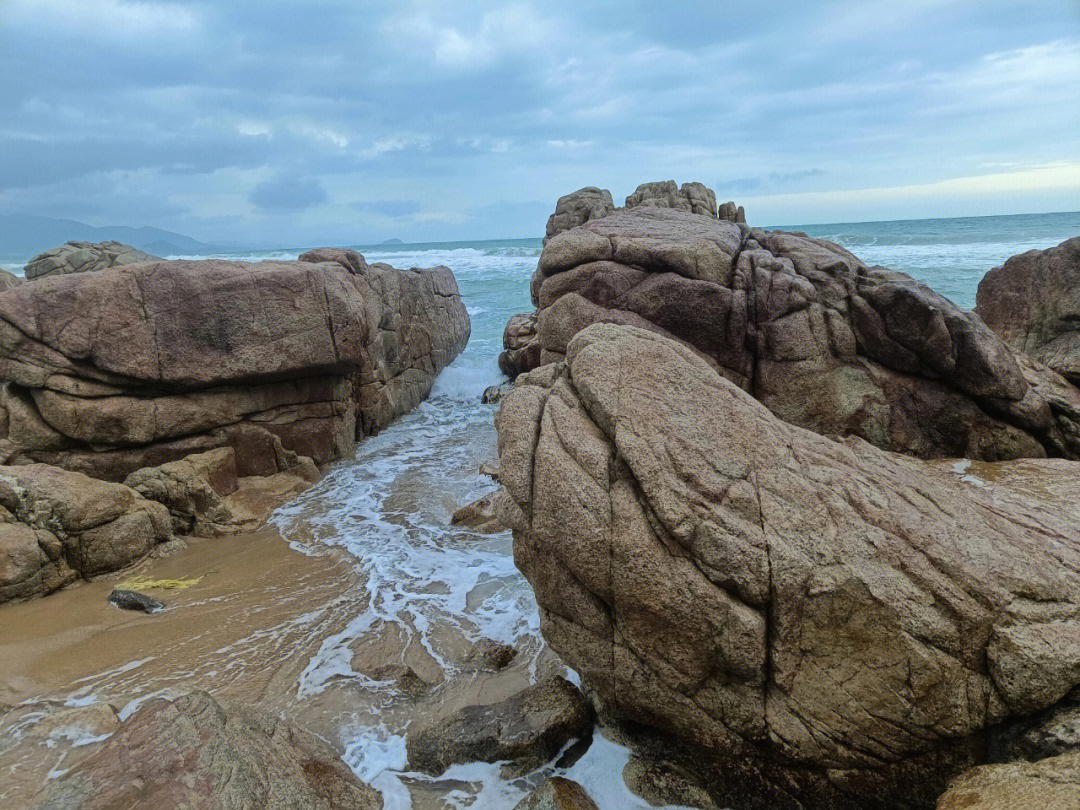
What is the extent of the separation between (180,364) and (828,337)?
10953 millimetres

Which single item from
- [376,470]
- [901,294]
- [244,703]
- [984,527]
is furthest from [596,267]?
[244,703]

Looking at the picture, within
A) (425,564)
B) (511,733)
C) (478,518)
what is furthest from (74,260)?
(511,733)

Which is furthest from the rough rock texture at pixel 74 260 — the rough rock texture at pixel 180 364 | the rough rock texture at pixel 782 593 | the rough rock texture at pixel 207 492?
the rough rock texture at pixel 782 593

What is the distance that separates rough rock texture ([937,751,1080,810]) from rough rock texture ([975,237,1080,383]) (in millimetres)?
10977

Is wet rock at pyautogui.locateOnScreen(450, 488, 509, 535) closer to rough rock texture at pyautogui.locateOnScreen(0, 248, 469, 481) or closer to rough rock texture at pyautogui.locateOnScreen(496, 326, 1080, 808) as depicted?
rough rock texture at pyautogui.locateOnScreen(0, 248, 469, 481)

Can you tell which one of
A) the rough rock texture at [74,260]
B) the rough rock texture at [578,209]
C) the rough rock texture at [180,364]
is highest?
the rough rock texture at [578,209]

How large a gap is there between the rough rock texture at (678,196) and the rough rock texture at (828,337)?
21.3 meters

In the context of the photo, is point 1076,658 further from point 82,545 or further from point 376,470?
point 376,470

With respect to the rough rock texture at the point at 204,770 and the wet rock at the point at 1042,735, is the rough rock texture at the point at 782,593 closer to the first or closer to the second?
the wet rock at the point at 1042,735

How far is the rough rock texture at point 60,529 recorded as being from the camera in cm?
816

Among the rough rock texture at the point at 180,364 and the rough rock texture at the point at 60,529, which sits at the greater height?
the rough rock texture at the point at 180,364

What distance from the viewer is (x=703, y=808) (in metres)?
4.75

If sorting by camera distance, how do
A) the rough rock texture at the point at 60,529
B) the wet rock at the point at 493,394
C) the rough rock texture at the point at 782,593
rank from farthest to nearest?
1. the wet rock at the point at 493,394
2. the rough rock texture at the point at 60,529
3. the rough rock texture at the point at 782,593

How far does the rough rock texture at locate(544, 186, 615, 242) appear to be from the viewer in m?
30.7
